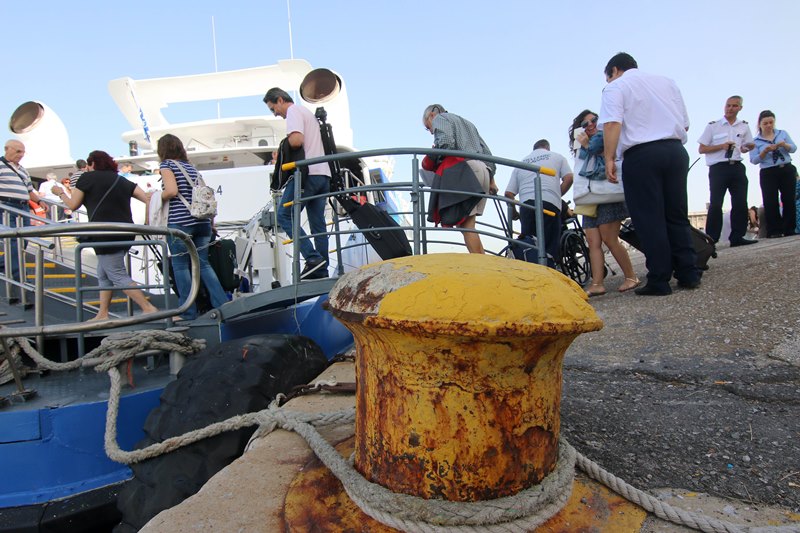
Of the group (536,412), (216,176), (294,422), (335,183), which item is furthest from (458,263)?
(216,176)

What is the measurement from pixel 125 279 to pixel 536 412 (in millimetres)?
3891

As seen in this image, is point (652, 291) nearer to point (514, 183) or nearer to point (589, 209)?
point (589, 209)

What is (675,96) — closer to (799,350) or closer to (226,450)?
(799,350)

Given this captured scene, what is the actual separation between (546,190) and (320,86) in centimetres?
682

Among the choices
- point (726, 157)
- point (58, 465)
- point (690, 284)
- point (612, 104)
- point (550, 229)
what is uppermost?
point (612, 104)

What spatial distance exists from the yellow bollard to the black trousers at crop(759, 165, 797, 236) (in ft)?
26.6

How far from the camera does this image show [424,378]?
130 centimetres

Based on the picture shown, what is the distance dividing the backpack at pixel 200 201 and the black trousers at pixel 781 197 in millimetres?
7926

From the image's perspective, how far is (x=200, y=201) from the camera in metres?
4.22

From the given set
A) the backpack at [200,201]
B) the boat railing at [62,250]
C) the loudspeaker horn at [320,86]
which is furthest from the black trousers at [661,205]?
the loudspeaker horn at [320,86]

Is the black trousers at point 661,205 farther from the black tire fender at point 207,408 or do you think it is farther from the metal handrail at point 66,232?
the metal handrail at point 66,232

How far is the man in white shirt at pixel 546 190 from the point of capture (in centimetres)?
566

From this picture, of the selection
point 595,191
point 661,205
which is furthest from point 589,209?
point 661,205

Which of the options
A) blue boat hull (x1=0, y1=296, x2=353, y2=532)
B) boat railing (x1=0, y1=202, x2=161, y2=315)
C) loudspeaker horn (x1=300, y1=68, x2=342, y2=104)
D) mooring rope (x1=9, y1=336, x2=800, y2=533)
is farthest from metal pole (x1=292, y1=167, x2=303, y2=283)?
loudspeaker horn (x1=300, y1=68, x2=342, y2=104)
